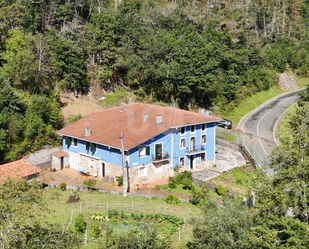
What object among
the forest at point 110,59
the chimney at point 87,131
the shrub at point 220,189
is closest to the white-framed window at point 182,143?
the shrub at point 220,189

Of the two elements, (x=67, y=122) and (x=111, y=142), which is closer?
(x=111, y=142)

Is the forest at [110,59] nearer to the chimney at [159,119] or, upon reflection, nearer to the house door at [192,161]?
the chimney at [159,119]

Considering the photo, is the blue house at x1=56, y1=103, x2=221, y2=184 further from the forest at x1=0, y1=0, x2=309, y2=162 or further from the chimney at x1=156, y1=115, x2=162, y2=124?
the forest at x1=0, y1=0, x2=309, y2=162

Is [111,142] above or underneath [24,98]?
underneath

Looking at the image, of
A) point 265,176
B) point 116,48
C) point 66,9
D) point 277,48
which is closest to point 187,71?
point 116,48

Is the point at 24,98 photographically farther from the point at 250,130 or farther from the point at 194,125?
the point at 250,130
